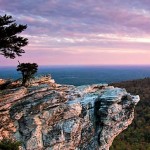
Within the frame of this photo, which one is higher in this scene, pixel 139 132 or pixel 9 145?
pixel 9 145

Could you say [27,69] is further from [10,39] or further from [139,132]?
[139,132]

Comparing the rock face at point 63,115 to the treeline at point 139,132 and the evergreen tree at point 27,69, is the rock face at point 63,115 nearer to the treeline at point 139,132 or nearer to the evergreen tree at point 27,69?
the evergreen tree at point 27,69

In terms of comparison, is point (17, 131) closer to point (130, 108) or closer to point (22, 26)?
point (22, 26)

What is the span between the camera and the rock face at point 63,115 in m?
27.8

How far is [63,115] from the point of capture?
2877 centimetres

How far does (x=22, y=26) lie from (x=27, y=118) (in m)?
6.76

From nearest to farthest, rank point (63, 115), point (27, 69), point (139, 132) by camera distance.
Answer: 1. point (63, 115)
2. point (27, 69)
3. point (139, 132)

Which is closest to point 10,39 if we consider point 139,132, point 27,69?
point 27,69

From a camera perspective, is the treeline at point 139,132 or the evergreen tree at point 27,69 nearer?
the evergreen tree at point 27,69

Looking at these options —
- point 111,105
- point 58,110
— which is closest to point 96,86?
point 111,105

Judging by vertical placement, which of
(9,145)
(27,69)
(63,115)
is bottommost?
(9,145)

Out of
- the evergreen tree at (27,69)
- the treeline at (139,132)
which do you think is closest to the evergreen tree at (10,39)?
the evergreen tree at (27,69)

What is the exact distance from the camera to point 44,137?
92.6 feet

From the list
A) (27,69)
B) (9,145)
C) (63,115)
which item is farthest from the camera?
(27,69)
